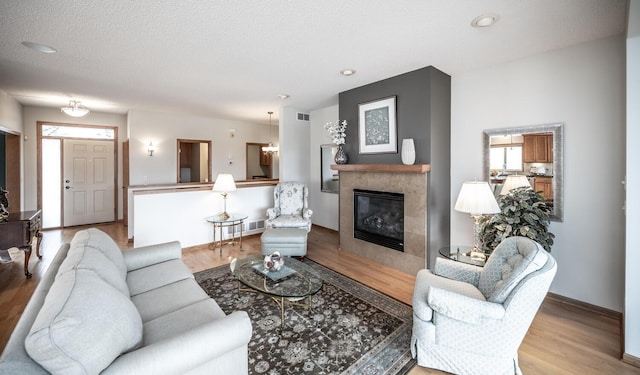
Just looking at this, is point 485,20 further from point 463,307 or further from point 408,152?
point 463,307

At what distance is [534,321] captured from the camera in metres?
2.50

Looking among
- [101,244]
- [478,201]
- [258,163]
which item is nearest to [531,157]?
[478,201]

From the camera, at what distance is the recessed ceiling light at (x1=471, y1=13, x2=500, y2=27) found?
219cm

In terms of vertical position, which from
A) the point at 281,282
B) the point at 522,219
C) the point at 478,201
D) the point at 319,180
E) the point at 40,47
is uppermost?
the point at 40,47

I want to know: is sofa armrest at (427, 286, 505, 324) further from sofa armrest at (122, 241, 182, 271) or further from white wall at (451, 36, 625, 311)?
sofa armrest at (122, 241, 182, 271)

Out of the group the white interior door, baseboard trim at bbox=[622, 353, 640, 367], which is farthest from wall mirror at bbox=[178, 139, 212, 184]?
baseboard trim at bbox=[622, 353, 640, 367]

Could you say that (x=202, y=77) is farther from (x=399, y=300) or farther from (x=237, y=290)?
(x=399, y=300)

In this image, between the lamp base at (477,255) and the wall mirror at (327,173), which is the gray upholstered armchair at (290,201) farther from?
the lamp base at (477,255)

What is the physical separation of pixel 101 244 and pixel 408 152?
322cm

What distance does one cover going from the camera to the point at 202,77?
369cm

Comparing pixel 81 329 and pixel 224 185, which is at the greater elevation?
pixel 224 185

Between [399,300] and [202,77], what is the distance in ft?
12.1

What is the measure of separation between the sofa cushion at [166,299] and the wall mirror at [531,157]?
3363 millimetres

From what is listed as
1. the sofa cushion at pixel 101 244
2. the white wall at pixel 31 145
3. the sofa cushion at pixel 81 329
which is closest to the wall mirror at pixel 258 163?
the white wall at pixel 31 145
